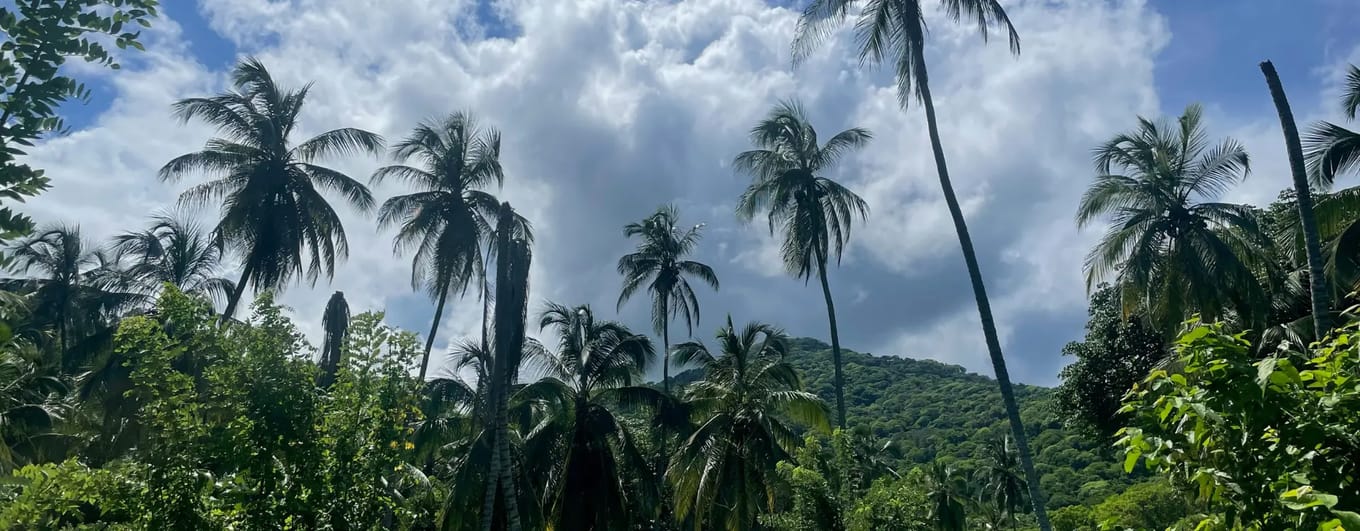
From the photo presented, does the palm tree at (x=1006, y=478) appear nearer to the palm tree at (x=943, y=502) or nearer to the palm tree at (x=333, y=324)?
the palm tree at (x=943, y=502)

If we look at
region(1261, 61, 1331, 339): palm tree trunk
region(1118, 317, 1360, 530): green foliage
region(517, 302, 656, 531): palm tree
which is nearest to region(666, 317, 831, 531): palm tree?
region(517, 302, 656, 531): palm tree

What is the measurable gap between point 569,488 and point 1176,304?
53.9ft

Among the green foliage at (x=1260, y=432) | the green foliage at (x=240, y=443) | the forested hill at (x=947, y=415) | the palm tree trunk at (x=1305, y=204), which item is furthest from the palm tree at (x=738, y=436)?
the forested hill at (x=947, y=415)

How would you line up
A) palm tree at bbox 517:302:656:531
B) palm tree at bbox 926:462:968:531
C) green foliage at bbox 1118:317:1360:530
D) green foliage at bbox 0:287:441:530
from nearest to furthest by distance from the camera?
green foliage at bbox 1118:317:1360:530
green foliage at bbox 0:287:441:530
palm tree at bbox 517:302:656:531
palm tree at bbox 926:462:968:531

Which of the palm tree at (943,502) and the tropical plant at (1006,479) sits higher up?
the tropical plant at (1006,479)

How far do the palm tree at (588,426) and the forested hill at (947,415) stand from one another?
22.5m

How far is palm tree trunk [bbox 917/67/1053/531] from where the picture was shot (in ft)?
53.1

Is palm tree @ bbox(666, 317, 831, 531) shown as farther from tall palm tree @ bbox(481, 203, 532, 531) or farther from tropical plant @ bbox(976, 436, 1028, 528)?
tropical plant @ bbox(976, 436, 1028, 528)

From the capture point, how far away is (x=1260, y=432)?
3.61 metres

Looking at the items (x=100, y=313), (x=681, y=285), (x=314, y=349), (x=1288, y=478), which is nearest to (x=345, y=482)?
(x=314, y=349)

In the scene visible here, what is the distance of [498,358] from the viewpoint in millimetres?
19766

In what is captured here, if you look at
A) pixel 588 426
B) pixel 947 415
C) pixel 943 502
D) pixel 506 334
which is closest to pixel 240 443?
pixel 506 334

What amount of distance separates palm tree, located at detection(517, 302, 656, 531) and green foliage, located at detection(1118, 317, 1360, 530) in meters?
22.2

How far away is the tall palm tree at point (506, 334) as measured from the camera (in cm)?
1969
